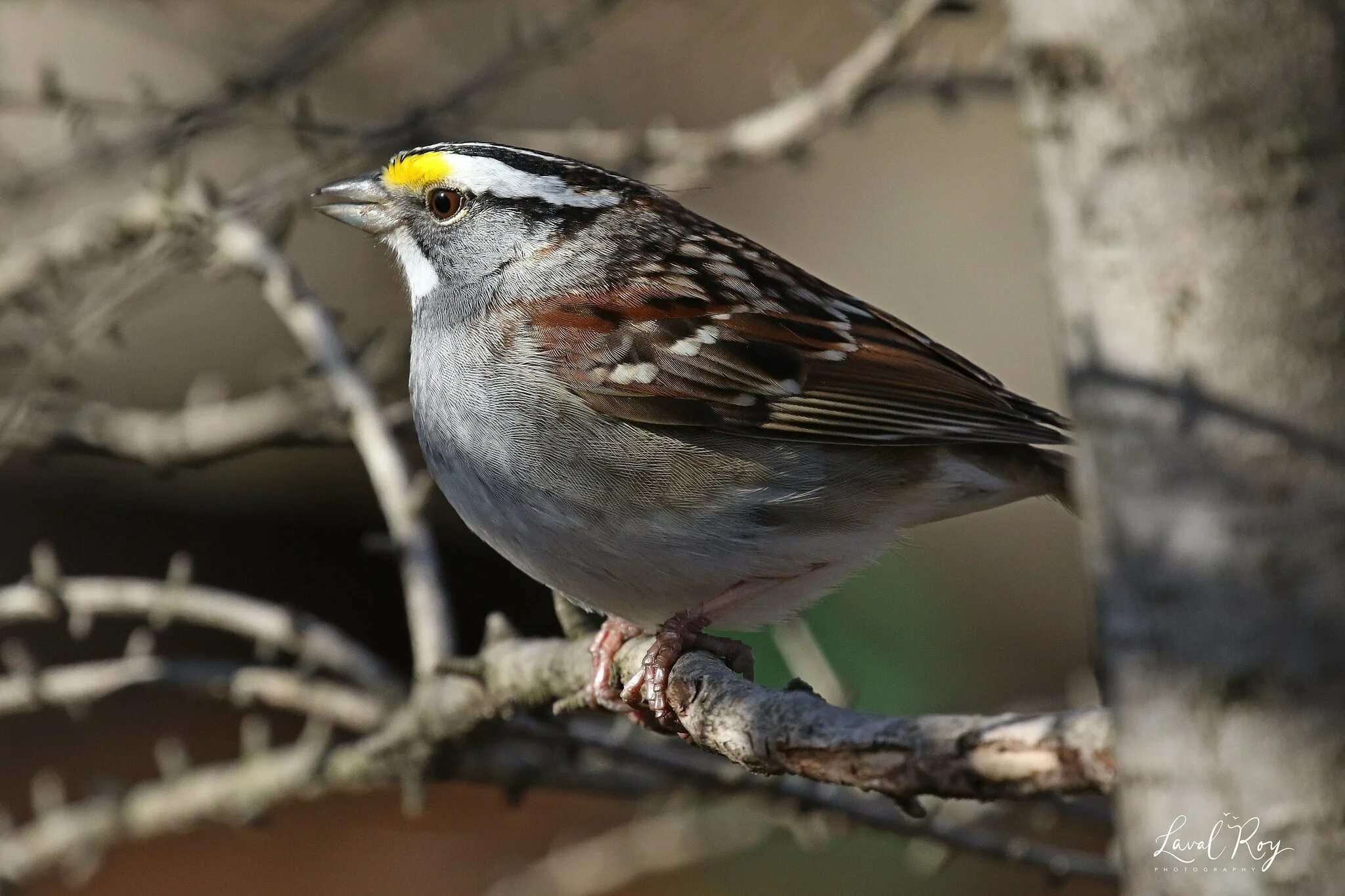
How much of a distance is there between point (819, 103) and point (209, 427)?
1.83m

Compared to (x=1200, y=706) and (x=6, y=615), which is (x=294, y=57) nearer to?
(x=6, y=615)

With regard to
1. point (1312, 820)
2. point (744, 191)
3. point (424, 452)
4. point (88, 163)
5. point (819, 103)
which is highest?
point (744, 191)

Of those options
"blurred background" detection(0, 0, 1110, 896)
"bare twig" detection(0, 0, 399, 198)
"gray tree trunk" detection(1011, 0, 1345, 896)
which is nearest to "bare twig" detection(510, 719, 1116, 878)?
"gray tree trunk" detection(1011, 0, 1345, 896)

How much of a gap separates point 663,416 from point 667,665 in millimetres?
661

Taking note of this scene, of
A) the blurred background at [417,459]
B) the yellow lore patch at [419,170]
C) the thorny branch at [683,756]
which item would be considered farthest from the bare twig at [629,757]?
the blurred background at [417,459]

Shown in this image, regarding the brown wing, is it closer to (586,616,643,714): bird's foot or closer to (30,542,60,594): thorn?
(586,616,643,714): bird's foot

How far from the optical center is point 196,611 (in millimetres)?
3576

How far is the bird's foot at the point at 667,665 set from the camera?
2840 millimetres

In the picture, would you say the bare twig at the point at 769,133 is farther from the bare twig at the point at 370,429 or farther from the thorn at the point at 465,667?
the thorn at the point at 465,667

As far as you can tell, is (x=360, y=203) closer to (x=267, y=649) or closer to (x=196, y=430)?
(x=196, y=430)

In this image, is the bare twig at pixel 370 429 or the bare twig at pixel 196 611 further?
the bare twig at pixel 196 611

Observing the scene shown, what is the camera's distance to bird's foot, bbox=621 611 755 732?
2.84 metres

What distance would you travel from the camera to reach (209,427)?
165 inches

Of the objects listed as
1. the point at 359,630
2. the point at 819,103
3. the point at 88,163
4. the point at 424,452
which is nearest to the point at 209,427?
the point at 88,163
